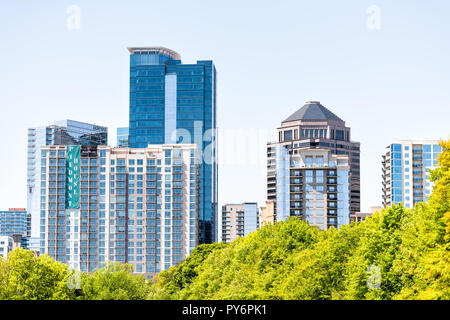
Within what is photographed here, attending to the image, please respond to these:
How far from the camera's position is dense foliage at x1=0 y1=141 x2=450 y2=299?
7650 centimetres

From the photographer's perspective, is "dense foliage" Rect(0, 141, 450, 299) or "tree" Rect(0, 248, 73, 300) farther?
"tree" Rect(0, 248, 73, 300)

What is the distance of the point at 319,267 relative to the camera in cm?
9656

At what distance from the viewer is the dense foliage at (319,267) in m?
76.5

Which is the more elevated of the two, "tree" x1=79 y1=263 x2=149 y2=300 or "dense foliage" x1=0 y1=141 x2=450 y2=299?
"dense foliage" x1=0 y1=141 x2=450 y2=299

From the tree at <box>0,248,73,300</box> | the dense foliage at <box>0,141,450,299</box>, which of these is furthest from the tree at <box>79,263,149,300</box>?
the tree at <box>0,248,73,300</box>

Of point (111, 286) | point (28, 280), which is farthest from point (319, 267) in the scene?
point (28, 280)

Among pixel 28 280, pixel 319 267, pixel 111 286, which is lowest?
pixel 111 286

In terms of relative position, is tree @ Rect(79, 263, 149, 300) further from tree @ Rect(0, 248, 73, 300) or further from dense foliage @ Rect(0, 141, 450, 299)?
tree @ Rect(0, 248, 73, 300)

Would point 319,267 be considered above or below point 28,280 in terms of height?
above

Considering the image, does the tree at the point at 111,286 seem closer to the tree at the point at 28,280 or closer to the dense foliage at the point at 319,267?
the dense foliage at the point at 319,267

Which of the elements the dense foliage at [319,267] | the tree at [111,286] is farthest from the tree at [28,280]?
the tree at [111,286]

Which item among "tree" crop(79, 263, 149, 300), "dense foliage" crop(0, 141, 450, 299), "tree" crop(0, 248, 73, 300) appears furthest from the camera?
"tree" crop(79, 263, 149, 300)

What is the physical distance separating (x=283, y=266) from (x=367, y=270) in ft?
69.9

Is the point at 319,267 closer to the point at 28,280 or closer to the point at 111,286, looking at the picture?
the point at 111,286
